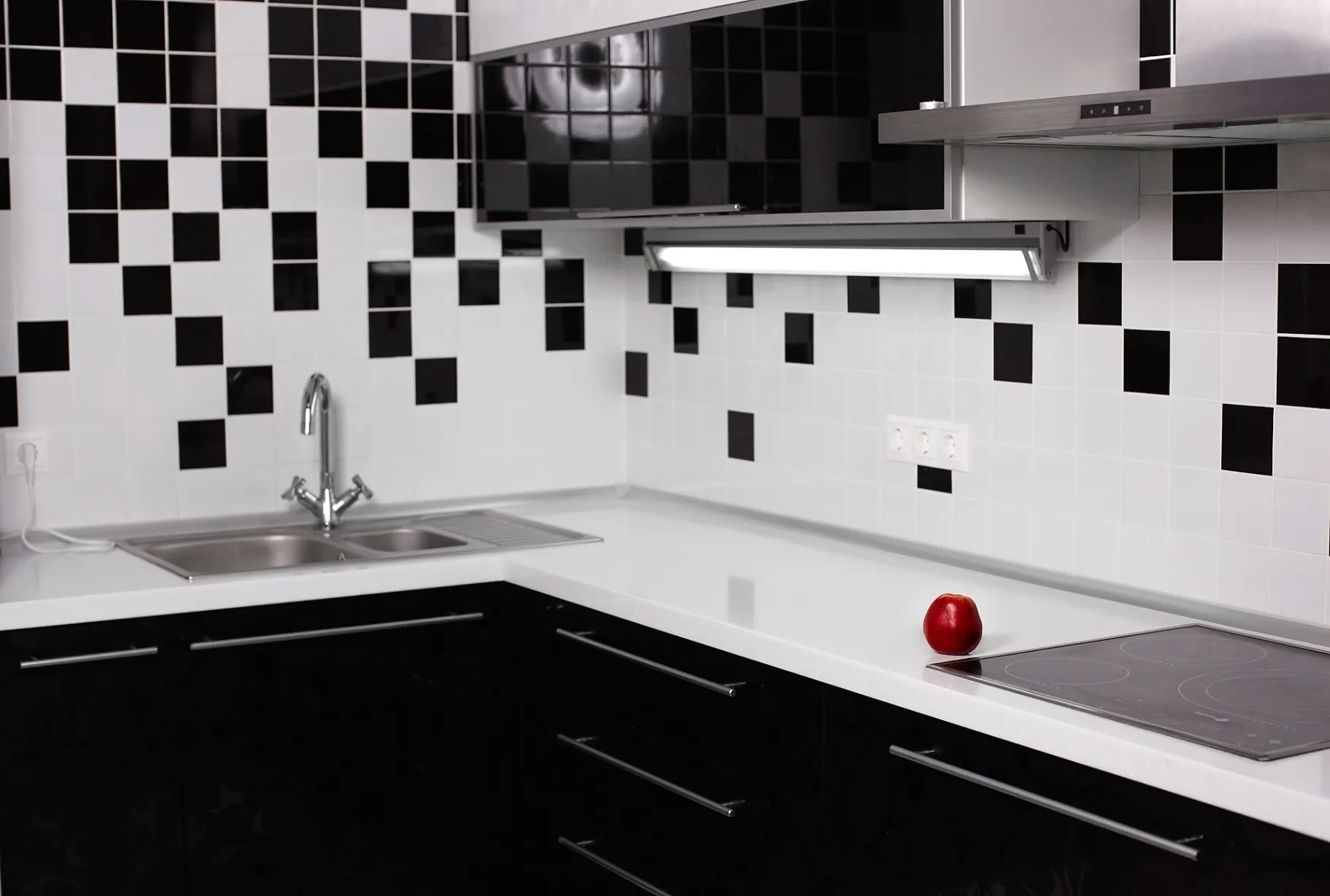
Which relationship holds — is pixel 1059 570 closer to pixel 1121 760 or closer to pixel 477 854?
pixel 1121 760

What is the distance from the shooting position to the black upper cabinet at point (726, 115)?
7.91ft

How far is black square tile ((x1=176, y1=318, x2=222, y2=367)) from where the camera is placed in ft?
11.1

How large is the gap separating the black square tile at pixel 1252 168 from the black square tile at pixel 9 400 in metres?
2.40

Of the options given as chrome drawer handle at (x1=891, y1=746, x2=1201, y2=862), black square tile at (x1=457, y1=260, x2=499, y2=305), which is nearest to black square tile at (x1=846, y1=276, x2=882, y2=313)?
black square tile at (x1=457, y1=260, x2=499, y2=305)

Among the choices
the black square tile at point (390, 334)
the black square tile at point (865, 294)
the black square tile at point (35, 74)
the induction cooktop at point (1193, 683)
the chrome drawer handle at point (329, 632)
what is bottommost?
the chrome drawer handle at point (329, 632)

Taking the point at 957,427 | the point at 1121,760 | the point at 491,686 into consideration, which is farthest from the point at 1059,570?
the point at 491,686

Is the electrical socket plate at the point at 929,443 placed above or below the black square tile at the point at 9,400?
below

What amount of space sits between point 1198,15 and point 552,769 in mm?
1824

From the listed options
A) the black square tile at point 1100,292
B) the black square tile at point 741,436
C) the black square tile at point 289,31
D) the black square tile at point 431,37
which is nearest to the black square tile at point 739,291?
the black square tile at point 741,436

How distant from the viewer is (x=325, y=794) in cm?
296

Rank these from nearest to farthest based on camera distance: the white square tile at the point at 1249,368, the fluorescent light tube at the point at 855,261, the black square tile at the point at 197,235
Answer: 1. the white square tile at the point at 1249,368
2. the fluorescent light tube at the point at 855,261
3. the black square tile at the point at 197,235

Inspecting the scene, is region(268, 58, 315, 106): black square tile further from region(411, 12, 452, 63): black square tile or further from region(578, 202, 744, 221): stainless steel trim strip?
region(578, 202, 744, 221): stainless steel trim strip

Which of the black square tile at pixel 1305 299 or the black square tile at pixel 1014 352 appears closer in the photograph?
the black square tile at pixel 1305 299

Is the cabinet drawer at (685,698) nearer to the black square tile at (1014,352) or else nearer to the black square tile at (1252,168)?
the black square tile at (1014,352)
